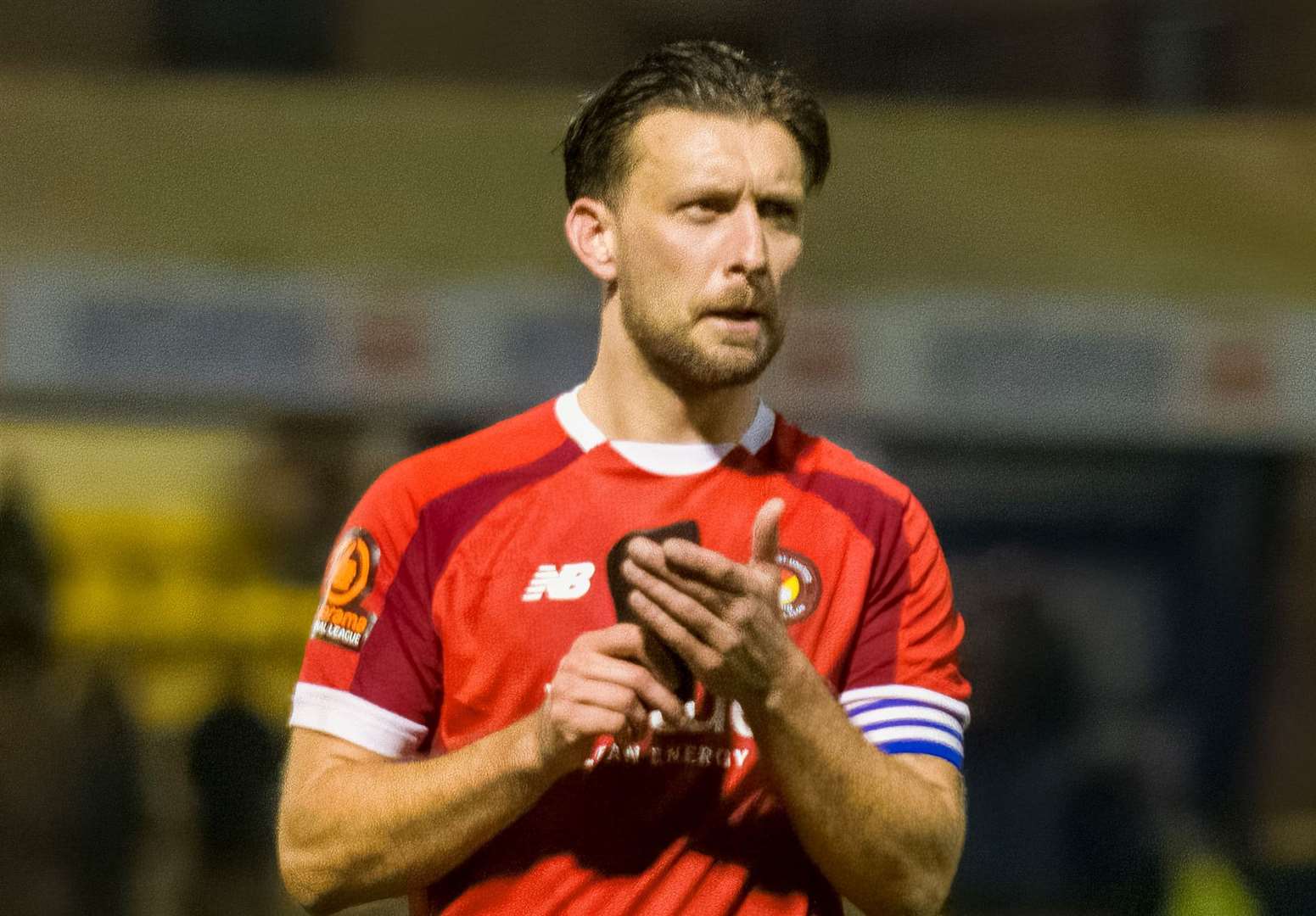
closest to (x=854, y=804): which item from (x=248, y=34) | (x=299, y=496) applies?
(x=299, y=496)

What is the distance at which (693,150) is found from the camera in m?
2.55

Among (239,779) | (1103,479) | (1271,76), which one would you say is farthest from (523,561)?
(1271,76)

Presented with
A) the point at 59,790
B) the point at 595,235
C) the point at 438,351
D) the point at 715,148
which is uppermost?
the point at 715,148

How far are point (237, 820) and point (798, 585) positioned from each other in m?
4.11

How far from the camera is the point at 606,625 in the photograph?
2457mm

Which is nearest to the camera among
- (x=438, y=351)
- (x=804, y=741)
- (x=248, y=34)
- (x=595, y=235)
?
(x=804, y=741)

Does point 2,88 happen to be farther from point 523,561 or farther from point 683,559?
point 683,559

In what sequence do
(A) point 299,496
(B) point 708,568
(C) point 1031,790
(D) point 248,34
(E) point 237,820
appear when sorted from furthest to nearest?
1. (C) point 1031,790
2. (D) point 248,34
3. (A) point 299,496
4. (E) point 237,820
5. (B) point 708,568

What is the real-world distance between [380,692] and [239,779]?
155 inches

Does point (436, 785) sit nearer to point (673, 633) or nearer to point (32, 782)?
point (673, 633)

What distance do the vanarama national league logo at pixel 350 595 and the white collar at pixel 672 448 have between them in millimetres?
322

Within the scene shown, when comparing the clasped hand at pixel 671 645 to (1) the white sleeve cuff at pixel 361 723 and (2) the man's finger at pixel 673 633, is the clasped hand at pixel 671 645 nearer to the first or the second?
(2) the man's finger at pixel 673 633

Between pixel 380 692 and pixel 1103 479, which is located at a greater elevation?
pixel 380 692

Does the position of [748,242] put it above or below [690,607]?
above
